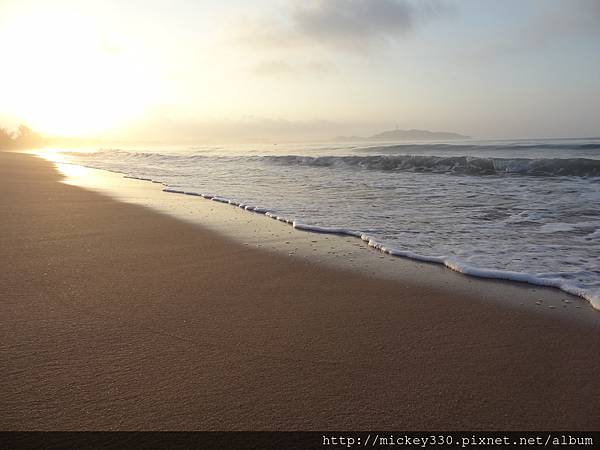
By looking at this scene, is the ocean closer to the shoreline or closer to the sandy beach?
the shoreline

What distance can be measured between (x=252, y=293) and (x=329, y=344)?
3.10ft

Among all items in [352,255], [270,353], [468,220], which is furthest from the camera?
[468,220]

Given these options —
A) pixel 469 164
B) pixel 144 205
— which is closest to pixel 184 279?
pixel 144 205

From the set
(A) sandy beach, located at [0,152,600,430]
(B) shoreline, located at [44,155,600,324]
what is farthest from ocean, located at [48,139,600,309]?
(A) sandy beach, located at [0,152,600,430]

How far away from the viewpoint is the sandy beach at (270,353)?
5.36 feet

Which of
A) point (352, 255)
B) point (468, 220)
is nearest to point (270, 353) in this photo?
point (352, 255)

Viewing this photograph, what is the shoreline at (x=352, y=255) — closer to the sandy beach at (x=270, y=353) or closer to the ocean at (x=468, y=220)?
the ocean at (x=468, y=220)

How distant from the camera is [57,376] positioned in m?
1.82

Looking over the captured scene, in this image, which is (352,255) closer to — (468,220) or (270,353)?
(270,353)

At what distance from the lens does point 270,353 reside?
6.93 feet

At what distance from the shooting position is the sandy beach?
163 centimetres

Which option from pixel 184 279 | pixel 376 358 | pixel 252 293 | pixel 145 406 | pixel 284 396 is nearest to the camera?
pixel 145 406

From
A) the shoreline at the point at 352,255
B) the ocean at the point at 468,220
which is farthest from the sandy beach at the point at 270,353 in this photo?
the ocean at the point at 468,220
